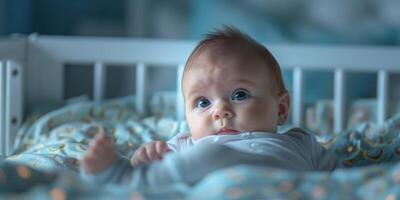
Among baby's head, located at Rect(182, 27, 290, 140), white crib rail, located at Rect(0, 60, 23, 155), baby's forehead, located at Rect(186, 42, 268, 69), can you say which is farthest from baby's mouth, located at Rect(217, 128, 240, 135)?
white crib rail, located at Rect(0, 60, 23, 155)

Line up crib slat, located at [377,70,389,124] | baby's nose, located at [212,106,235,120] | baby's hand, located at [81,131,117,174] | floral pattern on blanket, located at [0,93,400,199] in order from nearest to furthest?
floral pattern on blanket, located at [0,93,400,199], baby's hand, located at [81,131,117,174], baby's nose, located at [212,106,235,120], crib slat, located at [377,70,389,124]

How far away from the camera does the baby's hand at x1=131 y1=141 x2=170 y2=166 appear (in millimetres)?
1130

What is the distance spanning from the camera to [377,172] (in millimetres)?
932

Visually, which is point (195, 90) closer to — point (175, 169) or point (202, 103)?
point (202, 103)

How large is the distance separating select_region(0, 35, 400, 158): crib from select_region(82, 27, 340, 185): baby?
57 centimetres

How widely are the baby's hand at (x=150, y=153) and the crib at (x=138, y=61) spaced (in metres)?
0.73

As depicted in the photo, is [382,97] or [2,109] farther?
[382,97]

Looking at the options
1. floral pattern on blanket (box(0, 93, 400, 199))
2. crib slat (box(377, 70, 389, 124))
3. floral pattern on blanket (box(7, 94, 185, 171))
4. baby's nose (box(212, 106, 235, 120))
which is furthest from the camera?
crib slat (box(377, 70, 389, 124))

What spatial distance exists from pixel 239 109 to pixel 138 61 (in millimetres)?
764

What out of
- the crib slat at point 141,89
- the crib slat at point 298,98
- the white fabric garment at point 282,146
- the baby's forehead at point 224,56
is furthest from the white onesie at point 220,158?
the crib slat at point 141,89

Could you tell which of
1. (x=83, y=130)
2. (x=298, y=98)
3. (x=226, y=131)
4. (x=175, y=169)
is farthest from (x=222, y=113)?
(x=298, y=98)

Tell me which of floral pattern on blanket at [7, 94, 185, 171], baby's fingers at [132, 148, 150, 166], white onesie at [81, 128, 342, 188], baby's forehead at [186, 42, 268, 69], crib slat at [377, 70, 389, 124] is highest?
baby's forehead at [186, 42, 268, 69]

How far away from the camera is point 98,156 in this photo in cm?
99

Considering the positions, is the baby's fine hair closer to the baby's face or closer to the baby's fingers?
the baby's face
